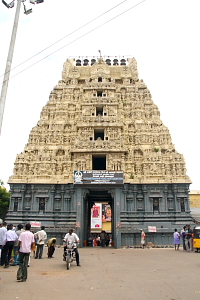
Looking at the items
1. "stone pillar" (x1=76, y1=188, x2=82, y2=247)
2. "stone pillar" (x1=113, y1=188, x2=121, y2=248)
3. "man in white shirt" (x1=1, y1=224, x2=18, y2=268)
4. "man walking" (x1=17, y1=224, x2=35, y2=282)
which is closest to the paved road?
"man walking" (x1=17, y1=224, x2=35, y2=282)

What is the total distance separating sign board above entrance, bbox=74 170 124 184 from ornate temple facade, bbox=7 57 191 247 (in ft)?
0.74

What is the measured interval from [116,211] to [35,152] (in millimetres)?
11873

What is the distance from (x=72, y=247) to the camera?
11047 millimetres

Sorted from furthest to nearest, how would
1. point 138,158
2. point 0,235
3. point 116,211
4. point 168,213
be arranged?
point 138,158 < point 168,213 < point 116,211 < point 0,235

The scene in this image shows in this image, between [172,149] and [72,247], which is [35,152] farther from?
[72,247]

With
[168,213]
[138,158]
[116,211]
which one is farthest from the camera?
[138,158]

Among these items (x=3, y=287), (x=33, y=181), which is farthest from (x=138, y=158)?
(x=3, y=287)

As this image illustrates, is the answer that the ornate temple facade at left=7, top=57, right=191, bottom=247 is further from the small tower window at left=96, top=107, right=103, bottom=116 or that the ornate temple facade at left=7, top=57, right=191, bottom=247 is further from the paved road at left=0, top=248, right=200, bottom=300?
the paved road at left=0, top=248, right=200, bottom=300

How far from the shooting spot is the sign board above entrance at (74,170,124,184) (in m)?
24.4

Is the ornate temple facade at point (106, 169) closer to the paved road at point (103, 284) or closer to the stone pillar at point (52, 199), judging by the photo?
the stone pillar at point (52, 199)

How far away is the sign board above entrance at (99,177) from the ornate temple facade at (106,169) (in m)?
0.23

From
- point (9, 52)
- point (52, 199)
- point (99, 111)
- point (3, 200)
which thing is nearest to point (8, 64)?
point (9, 52)

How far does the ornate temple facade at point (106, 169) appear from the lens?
2456 centimetres

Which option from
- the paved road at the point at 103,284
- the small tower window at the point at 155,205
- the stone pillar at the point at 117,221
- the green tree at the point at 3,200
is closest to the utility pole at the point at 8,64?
the paved road at the point at 103,284
